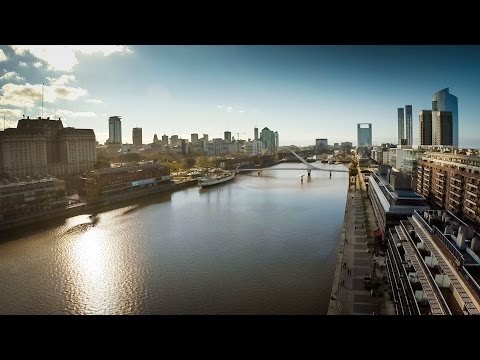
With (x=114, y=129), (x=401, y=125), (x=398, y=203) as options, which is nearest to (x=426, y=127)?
(x=401, y=125)

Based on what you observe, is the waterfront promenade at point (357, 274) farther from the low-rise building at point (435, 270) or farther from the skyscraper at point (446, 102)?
the skyscraper at point (446, 102)

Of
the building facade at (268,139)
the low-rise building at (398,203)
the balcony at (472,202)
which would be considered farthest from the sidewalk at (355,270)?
the building facade at (268,139)

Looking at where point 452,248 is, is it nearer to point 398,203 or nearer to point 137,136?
point 398,203

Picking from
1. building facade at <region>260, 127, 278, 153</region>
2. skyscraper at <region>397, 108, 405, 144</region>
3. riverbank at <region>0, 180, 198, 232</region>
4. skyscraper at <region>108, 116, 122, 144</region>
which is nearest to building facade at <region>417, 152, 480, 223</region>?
riverbank at <region>0, 180, 198, 232</region>
